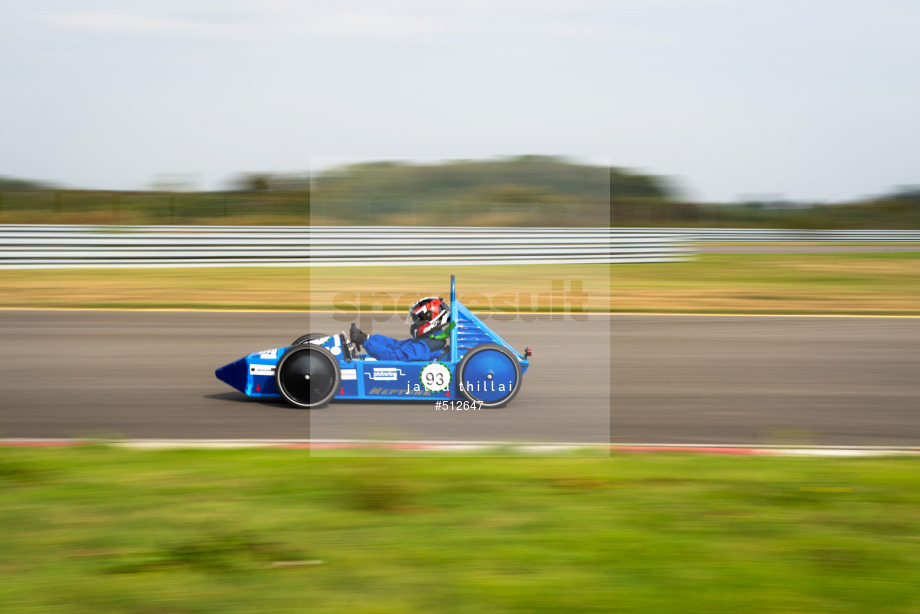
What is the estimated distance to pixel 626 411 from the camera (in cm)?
768

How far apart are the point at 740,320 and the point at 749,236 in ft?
61.3

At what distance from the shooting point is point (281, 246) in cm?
1833

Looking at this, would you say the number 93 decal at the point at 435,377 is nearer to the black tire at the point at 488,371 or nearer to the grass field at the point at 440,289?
the black tire at the point at 488,371

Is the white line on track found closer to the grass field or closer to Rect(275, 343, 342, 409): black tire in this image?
Rect(275, 343, 342, 409): black tire

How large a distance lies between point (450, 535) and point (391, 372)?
3.33 meters

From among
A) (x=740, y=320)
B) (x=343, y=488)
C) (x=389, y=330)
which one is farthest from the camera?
(x=740, y=320)

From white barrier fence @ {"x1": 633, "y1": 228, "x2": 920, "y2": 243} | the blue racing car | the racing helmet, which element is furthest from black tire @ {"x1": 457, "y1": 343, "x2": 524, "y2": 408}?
white barrier fence @ {"x1": 633, "y1": 228, "x2": 920, "y2": 243}

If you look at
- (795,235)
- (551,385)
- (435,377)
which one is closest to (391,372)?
(435,377)

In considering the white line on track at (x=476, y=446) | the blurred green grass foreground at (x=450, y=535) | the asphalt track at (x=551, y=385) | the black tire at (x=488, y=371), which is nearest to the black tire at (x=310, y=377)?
the asphalt track at (x=551, y=385)

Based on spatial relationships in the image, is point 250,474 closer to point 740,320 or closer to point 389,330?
point 389,330

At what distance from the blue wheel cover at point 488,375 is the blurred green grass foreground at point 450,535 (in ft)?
5.82

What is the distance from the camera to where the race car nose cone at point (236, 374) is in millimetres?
7500

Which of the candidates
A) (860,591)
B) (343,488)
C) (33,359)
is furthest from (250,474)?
(33,359)

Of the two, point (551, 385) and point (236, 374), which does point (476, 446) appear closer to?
point (236, 374)
